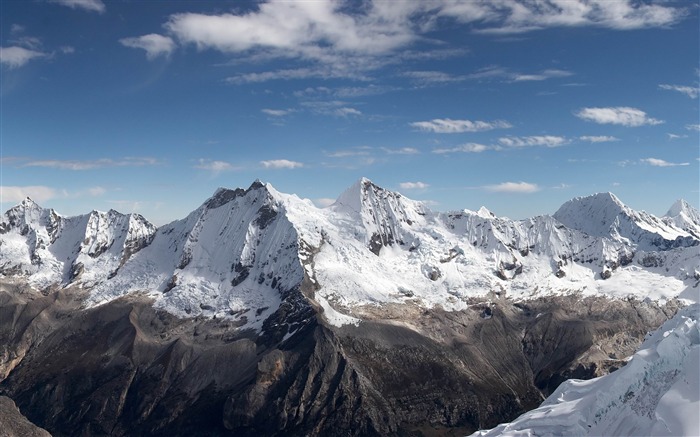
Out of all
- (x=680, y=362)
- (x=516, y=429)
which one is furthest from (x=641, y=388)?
(x=516, y=429)

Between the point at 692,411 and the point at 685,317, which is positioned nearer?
the point at 692,411

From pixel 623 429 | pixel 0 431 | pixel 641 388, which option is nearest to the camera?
pixel 623 429

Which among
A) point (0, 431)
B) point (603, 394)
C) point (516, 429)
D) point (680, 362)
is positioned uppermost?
point (680, 362)

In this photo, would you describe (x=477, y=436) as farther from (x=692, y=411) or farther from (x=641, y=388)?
(x=692, y=411)

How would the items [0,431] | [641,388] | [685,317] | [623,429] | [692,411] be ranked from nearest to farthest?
[692,411] < [623,429] < [641,388] < [685,317] < [0,431]

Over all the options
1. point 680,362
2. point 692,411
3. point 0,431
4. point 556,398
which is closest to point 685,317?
point 680,362

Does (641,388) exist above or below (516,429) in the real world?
above
